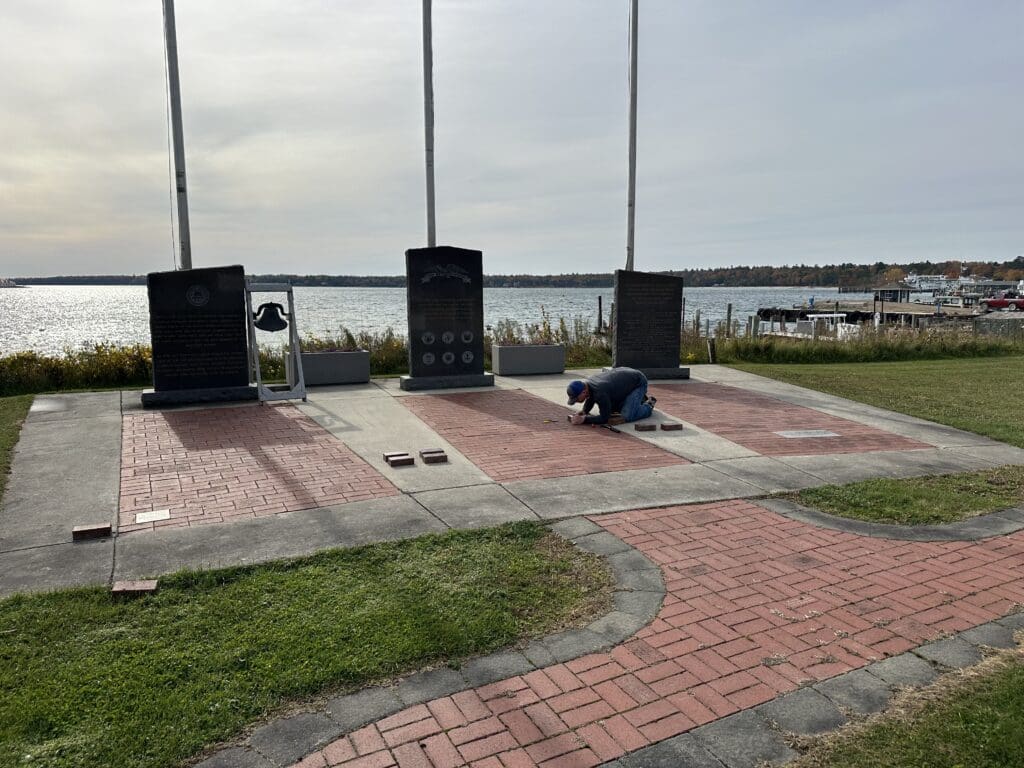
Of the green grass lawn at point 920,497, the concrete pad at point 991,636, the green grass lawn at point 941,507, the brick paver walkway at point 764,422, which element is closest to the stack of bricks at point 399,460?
the green grass lawn at point 920,497

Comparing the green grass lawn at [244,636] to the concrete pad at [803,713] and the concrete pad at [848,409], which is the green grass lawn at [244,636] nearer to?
the concrete pad at [803,713]

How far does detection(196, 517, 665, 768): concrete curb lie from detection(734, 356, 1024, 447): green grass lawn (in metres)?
7.15

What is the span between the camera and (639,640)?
4012 millimetres

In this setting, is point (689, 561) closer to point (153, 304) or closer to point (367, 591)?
point (367, 591)

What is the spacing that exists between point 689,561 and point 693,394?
324 inches

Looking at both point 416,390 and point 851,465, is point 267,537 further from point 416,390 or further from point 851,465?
point 416,390

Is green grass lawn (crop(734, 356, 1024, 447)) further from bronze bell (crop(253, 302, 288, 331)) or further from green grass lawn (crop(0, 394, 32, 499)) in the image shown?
green grass lawn (crop(0, 394, 32, 499))

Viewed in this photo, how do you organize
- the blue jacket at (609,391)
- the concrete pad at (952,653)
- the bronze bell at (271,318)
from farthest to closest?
the bronze bell at (271,318)
the blue jacket at (609,391)
the concrete pad at (952,653)

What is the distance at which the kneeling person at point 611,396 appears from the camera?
389 inches

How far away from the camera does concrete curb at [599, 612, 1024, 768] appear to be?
303 cm

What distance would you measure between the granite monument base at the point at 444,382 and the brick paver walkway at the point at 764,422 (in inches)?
120

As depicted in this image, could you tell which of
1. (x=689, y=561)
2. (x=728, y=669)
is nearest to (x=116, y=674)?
(x=728, y=669)

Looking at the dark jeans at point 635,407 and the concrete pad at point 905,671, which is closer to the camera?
the concrete pad at point 905,671

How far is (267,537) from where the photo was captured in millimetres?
5492
